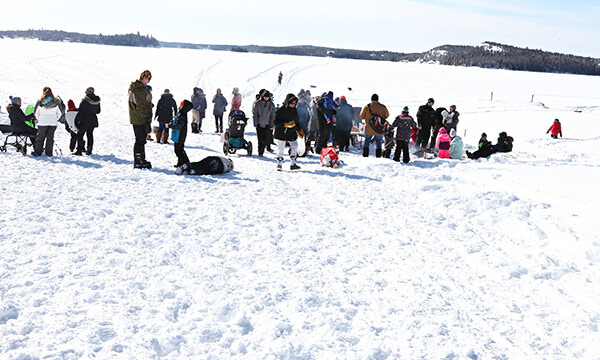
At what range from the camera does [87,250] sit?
438 cm

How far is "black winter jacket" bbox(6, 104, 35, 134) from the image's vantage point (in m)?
8.64

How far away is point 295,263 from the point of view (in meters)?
4.44

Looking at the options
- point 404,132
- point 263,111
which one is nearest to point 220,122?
point 263,111

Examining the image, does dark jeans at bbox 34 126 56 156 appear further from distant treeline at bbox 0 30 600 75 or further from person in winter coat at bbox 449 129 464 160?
distant treeline at bbox 0 30 600 75

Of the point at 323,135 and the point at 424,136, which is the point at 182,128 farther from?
the point at 424,136

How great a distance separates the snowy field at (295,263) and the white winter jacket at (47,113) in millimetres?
755

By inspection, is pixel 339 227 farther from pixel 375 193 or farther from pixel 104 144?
pixel 104 144

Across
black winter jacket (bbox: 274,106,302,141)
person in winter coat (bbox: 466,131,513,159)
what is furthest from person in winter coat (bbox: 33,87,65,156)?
person in winter coat (bbox: 466,131,513,159)

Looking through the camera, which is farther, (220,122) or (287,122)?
(220,122)

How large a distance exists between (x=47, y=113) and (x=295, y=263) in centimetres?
661

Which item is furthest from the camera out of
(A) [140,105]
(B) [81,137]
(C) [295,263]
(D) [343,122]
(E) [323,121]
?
(D) [343,122]

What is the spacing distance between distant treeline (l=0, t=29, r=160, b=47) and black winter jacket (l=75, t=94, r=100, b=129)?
165m

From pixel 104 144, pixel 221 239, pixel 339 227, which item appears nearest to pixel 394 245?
pixel 339 227

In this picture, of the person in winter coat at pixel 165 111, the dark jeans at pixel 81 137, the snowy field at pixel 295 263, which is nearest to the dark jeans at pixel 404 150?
the snowy field at pixel 295 263
